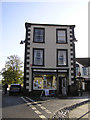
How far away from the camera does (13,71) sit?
37500 mm

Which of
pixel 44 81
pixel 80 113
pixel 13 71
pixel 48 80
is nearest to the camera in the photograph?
pixel 80 113

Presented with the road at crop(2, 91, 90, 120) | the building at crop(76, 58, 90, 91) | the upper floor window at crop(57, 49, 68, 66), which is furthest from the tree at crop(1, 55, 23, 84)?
the road at crop(2, 91, 90, 120)

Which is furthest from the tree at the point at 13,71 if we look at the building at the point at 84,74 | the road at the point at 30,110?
the road at the point at 30,110

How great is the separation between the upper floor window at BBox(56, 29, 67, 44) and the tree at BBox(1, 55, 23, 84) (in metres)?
19.6

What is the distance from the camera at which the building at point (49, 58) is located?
19266 millimetres

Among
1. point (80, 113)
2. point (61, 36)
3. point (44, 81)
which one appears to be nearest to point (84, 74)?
point (61, 36)

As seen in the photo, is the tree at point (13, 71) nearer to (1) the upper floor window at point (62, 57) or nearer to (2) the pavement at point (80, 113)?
(1) the upper floor window at point (62, 57)

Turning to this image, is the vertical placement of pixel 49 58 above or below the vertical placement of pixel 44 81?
above

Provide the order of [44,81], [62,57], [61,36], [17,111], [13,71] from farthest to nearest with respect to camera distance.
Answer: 1. [13,71]
2. [61,36]
3. [62,57]
4. [44,81]
5. [17,111]

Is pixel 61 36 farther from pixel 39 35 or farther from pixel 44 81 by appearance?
pixel 44 81

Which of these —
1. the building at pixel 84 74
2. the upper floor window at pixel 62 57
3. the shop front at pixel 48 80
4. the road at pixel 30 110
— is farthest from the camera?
the building at pixel 84 74

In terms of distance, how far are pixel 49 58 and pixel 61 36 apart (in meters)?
3.61

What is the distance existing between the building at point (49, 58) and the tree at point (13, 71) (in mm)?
18623

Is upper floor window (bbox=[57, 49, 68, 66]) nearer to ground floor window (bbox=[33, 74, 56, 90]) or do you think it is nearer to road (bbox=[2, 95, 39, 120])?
ground floor window (bbox=[33, 74, 56, 90])
